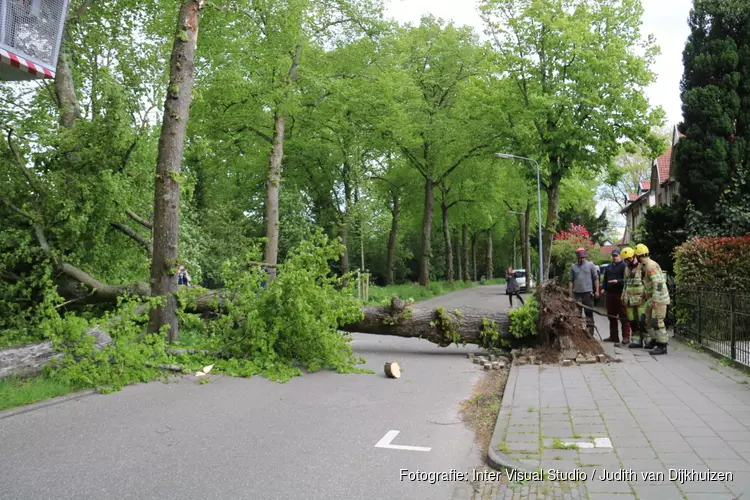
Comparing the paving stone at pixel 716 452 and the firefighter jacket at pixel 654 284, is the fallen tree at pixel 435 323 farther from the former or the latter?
the paving stone at pixel 716 452

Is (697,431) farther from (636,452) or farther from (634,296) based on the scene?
(634,296)

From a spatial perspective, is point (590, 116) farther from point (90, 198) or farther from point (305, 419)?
point (305, 419)

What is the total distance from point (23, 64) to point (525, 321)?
7.97 metres

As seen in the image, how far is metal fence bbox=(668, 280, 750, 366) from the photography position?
8758 mm

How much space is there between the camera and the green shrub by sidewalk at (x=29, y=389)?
664cm

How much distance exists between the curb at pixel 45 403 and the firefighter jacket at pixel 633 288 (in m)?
8.51

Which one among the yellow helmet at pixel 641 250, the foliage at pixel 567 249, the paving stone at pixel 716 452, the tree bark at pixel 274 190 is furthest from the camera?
the foliage at pixel 567 249

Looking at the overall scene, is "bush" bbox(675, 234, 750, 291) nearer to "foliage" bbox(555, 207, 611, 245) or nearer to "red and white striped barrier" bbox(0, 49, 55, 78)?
"red and white striped barrier" bbox(0, 49, 55, 78)

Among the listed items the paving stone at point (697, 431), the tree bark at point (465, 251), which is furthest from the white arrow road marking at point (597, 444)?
the tree bark at point (465, 251)

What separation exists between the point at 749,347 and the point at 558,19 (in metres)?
18.2

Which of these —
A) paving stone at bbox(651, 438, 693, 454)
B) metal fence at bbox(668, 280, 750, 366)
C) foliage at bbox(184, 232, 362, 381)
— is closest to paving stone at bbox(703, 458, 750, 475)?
paving stone at bbox(651, 438, 693, 454)

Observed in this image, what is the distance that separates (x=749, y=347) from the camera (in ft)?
27.2

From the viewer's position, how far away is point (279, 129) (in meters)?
19.0

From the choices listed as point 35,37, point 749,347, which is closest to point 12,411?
point 35,37
